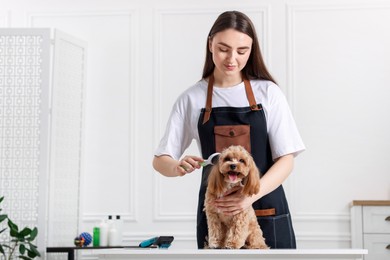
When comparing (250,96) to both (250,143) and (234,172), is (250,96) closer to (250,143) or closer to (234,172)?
(250,143)

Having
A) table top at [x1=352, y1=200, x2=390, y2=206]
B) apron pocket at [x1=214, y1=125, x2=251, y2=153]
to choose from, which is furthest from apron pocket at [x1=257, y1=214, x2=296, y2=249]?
table top at [x1=352, y1=200, x2=390, y2=206]

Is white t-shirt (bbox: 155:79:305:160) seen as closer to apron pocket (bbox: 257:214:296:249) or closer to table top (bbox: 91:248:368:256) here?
apron pocket (bbox: 257:214:296:249)

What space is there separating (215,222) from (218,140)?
274 mm

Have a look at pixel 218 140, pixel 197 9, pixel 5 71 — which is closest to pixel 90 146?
pixel 5 71

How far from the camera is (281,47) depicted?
5344mm

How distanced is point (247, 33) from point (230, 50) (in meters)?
0.08

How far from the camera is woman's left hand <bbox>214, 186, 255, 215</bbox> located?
1998mm

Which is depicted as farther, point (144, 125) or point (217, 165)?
point (144, 125)

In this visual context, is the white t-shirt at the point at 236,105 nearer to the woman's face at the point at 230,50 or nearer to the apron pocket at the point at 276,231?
the woman's face at the point at 230,50

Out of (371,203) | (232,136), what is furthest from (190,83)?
(232,136)

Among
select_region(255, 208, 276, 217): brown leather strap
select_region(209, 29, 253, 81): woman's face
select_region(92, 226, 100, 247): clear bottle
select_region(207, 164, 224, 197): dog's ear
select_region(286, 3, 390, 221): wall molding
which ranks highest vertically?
select_region(286, 3, 390, 221): wall molding

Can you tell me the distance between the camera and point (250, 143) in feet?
7.13

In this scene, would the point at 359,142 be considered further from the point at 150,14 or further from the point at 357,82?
the point at 150,14

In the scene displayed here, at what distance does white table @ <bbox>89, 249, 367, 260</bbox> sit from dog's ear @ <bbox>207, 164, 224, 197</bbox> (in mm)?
275
